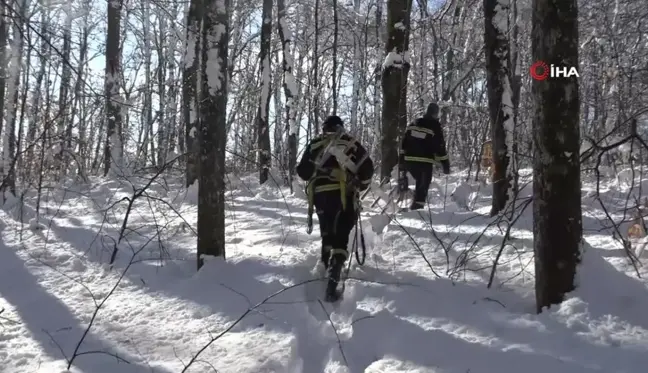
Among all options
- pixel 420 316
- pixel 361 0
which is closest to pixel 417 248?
pixel 420 316

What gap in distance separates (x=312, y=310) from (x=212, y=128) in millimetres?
2115

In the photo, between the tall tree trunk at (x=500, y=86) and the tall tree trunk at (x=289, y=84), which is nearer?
the tall tree trunk at (x=500, y=86)

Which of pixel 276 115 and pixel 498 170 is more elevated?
pixel 276 115

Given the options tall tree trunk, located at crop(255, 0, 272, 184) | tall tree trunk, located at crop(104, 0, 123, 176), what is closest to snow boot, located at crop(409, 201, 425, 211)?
tall tree trunk, located at crop(255, 0, 272, 184)

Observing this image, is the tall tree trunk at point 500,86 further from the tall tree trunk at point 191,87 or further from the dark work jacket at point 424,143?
the tall tree trunk at point 191,87

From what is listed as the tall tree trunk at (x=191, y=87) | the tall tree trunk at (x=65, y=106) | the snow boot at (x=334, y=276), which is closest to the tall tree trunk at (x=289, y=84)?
the tall tree trunk at (x=191, y=87)

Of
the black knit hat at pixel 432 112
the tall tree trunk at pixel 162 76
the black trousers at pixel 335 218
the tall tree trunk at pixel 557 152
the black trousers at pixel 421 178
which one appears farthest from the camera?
the tall tree trunk at pixel 162 76

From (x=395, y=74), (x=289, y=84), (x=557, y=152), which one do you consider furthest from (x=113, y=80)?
(x=557, y=152)

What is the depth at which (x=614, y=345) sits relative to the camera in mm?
3074

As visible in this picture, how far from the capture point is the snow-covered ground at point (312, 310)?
3260 millimetres

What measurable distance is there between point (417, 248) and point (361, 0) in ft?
53.2

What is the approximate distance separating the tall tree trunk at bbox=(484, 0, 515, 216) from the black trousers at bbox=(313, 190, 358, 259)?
2721mm

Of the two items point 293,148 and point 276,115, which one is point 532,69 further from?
point 276,115

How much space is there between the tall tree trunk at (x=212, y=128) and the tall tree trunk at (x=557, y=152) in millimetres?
2973
